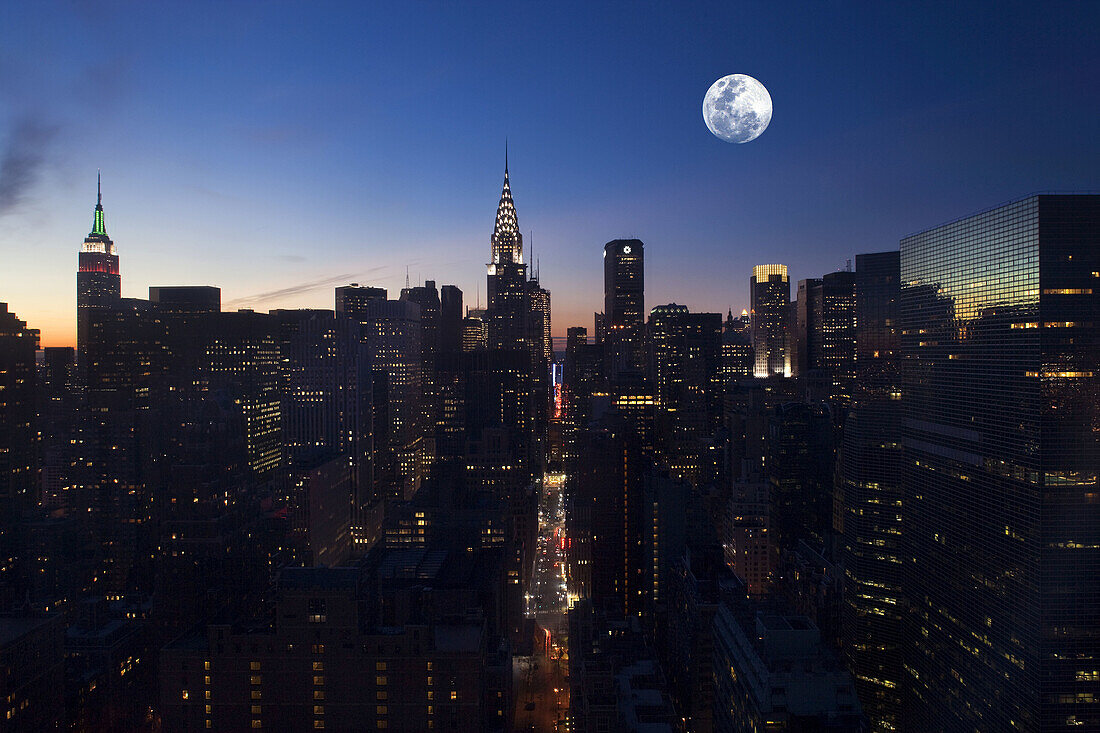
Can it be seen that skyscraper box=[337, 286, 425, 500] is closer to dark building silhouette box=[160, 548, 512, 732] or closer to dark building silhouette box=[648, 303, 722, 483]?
dark building silhouette box=[648, 303, 722, 483]

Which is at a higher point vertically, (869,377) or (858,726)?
(869,377)

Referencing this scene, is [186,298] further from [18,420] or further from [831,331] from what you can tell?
[831,331]

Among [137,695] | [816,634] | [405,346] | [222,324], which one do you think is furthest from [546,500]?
[816,634]

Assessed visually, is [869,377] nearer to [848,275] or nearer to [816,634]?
[816,634]

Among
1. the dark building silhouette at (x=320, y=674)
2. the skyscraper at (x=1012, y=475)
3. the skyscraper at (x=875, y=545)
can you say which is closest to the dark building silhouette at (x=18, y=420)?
the dark building silhouette at (x=320, y=674)

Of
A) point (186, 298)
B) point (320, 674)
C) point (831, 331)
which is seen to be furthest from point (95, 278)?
point (831, 331)

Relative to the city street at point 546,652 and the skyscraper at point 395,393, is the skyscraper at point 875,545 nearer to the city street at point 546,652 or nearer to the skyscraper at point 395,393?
the city street at point 546,652
